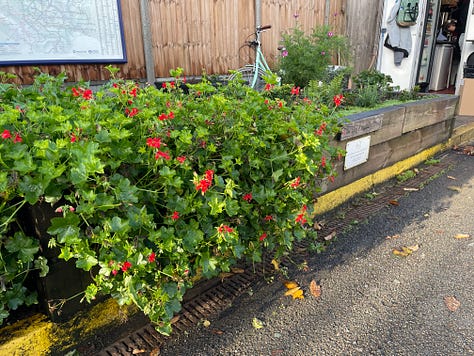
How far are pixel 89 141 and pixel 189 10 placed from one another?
453 centimetres

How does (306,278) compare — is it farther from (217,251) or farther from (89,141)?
(89,141)

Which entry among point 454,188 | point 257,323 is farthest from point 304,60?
point 257,323

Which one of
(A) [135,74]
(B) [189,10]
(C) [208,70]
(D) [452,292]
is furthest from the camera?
(C) [208,70]

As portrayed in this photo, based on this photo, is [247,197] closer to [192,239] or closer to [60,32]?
[192,239]

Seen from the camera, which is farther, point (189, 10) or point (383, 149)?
point (189, 10)

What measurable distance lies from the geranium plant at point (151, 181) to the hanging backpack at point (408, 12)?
689cm

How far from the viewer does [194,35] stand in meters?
5.55

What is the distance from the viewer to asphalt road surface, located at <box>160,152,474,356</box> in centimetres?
201

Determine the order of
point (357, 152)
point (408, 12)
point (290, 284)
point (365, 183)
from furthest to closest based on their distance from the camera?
point (408, 12) → point (365, 183) → point (357, 152) → point (290, 284)

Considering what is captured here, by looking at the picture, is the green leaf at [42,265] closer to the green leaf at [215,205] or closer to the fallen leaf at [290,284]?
the green leaf at [215,205]

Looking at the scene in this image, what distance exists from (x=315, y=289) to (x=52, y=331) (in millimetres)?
1562

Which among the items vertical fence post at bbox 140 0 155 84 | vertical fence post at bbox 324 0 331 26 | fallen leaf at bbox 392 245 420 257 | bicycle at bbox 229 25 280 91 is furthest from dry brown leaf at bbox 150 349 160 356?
vertical fence post at bbox 324 0 331 26

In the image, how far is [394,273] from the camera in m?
2.67

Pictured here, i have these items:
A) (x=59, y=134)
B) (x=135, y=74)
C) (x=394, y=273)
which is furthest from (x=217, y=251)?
(x=135, y=74)
